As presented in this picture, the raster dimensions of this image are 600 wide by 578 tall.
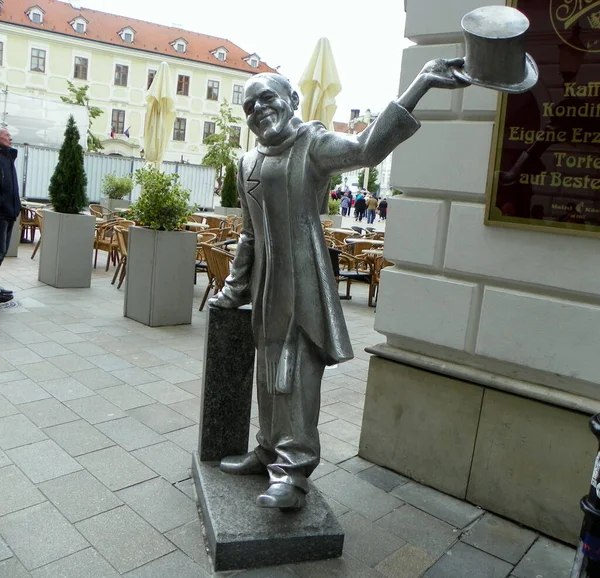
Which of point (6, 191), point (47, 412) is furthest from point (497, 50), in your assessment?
point (6, 191)

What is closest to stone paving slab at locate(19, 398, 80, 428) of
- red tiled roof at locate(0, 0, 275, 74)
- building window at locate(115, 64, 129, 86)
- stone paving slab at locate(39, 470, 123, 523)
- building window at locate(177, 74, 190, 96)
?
stone paving slab at locate(39, 470, 123, 523)

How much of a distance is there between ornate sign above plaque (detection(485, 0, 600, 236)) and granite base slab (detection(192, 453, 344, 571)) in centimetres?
174

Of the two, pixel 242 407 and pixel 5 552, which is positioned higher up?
pixel 242 407

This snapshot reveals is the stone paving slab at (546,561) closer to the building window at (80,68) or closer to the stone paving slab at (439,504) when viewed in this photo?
the stone paving slab at (439,504)

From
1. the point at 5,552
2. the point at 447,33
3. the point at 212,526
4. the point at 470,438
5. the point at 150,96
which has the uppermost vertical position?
the point at 150,96

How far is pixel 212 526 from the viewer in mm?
2602

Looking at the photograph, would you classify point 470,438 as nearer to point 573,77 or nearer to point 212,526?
point 212,526

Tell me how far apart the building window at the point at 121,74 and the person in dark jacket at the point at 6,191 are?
47568mm

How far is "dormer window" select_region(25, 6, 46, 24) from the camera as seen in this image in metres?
50.1

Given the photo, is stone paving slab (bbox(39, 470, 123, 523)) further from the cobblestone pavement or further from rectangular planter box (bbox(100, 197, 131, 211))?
rectangular planter box (bbox(100, 197, 131, 211))

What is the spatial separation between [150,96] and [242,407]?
1247 cm

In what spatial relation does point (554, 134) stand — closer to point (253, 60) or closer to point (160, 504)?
point (160, 504)

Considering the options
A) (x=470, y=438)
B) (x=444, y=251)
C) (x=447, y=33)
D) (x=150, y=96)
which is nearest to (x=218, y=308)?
(x=444, y=251)

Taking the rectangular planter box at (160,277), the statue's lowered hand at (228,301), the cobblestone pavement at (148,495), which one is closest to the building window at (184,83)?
the rectangular planter box at (160,277)
